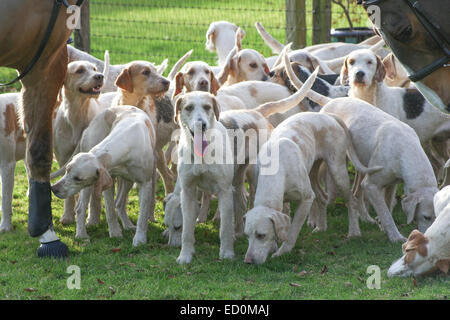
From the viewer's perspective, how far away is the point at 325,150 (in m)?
6.07

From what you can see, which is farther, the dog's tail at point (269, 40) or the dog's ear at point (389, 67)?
the dog's tail at point (269, 40)

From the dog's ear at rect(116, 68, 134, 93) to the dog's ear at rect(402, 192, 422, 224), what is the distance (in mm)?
2693

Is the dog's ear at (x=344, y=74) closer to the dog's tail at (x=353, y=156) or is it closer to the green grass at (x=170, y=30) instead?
the dog's tail at (x=353, y=156)

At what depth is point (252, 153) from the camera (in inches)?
235

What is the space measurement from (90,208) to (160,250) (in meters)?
1.06

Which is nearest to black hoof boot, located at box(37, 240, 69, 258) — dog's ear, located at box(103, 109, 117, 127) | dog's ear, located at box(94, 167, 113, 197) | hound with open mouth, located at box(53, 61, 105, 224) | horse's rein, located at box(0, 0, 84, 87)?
dog's ear, located at box(94, 167, 113, 197)

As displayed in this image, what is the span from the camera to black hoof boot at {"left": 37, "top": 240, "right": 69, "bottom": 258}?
5.52 m

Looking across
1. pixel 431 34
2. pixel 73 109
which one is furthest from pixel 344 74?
pixel 431 34

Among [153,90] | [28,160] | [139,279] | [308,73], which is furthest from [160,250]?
[308,73]

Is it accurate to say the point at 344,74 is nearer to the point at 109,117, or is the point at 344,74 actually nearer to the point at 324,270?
the point at 109,117

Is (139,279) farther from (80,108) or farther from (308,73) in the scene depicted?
(308,73)

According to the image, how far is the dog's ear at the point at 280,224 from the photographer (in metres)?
5.14

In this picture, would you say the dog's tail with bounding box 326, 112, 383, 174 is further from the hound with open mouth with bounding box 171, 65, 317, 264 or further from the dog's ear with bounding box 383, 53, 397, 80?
the dog's ear with bounding box 383, 53, 397, 80

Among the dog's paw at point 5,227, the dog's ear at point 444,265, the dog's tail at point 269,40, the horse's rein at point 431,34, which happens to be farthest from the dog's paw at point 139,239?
the dog's tail at point 269,40
